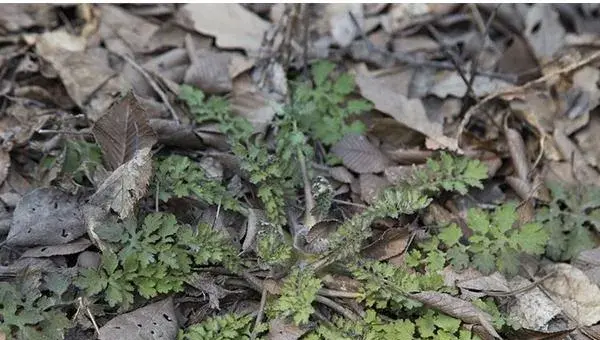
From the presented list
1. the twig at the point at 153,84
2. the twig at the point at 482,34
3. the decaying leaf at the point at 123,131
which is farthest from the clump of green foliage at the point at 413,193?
the twig at the point at 153,84

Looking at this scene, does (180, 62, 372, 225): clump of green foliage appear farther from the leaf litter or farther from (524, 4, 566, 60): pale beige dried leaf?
(524, 4, 566, 60): pale beige dried leaf

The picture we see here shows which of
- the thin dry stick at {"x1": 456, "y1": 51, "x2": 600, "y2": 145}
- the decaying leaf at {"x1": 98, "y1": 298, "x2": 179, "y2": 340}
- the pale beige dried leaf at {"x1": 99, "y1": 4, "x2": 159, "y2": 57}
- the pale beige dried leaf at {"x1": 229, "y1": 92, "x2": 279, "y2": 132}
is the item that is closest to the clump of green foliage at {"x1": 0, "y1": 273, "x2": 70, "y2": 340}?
the decaying leaf at {"x1": 98, "y1": 298, "x2": 179, "y2": 340}

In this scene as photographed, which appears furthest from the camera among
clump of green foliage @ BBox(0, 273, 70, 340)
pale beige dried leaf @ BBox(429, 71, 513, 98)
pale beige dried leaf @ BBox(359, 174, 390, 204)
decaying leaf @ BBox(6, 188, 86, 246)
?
pale beige dried leaf @ BBox(429, 71, 513, 98)

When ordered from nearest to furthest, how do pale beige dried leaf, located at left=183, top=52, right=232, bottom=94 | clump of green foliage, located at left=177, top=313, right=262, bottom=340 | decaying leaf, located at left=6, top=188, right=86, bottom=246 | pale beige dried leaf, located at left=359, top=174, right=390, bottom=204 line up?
clump of green foliage, located at left=177, top=313, right=262, bottom=340
decaying leaf, located at left=6, top=188, right=86, bottom=246
pale beige dried leaf, located at left=359, top=174, right=390, bottom=204
pale beige dried leaf, located at left=183, top=52, right=232, bottom=94

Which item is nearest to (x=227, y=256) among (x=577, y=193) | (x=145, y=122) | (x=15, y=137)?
(x=145, y=122)

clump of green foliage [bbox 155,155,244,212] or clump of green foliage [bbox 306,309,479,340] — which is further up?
clump of green foliage [bbox 155,155,244,212]

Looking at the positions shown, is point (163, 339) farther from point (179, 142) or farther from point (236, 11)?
point (236, 11)

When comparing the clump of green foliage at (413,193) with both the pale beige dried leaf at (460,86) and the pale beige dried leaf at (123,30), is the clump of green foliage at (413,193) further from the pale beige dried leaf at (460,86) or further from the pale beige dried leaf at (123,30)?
the pale beige dried leaf at (123,30)
